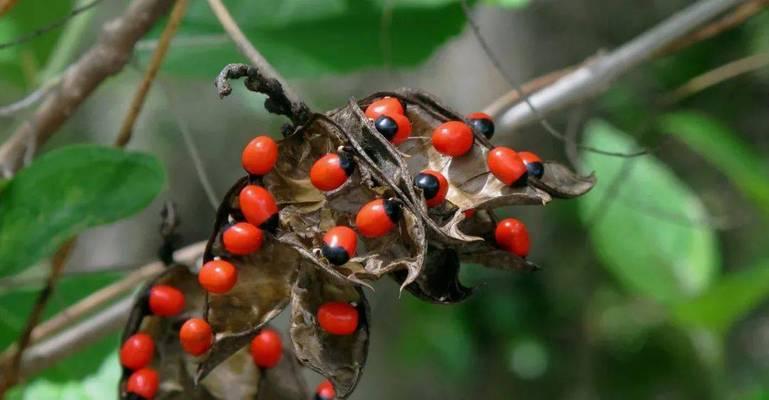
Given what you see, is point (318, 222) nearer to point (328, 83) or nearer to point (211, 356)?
point (211, 356)

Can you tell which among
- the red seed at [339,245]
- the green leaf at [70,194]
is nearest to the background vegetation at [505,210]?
the green leaf at [70,194]

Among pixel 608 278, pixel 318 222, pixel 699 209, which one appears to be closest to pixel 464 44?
pixel 699 209

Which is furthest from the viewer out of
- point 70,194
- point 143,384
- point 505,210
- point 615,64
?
point 505,210

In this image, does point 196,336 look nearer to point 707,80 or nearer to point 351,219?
point 351,219

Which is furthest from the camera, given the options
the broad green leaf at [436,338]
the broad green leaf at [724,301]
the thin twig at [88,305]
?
the broad green leaf at [436,338]

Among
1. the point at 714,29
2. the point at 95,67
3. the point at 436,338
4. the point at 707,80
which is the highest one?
the point at 95,67

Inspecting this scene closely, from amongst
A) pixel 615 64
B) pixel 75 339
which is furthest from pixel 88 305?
pixel 615 64

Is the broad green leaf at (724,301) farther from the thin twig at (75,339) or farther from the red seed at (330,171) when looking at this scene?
the red seed at (330,171)
